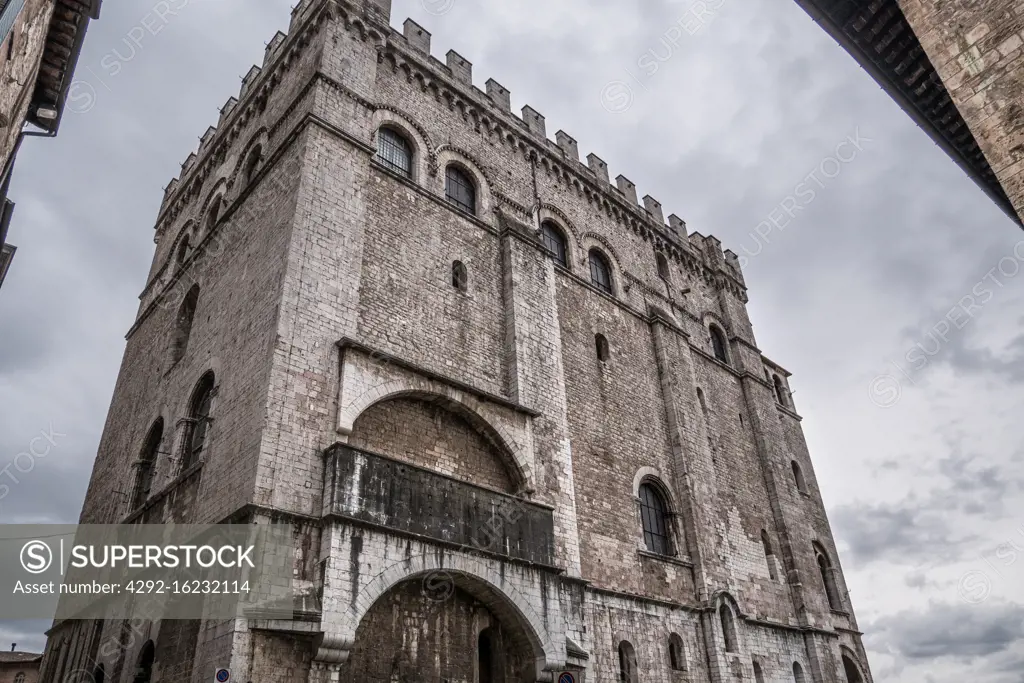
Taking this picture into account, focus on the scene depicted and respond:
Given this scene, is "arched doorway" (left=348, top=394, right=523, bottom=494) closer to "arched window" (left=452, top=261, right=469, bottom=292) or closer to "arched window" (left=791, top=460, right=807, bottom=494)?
"arched window" (left=452, top=261, right=469, bottom=292)

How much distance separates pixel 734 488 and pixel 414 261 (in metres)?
11.5

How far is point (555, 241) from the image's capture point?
58.9ft

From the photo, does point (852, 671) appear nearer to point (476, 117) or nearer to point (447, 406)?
point (447, 406)

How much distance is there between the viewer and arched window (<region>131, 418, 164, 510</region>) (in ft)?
44.8

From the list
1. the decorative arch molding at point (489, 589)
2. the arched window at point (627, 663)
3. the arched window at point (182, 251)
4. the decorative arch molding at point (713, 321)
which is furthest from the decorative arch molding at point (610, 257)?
the arched window at point (182, 251)

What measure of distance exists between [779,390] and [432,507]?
1902 centimetres

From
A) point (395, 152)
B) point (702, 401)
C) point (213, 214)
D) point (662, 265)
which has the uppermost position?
point (662, 265)

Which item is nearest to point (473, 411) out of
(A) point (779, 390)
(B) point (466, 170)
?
(B) point (466, 170)

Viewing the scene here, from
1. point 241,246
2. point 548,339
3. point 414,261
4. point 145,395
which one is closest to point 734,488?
point 548,339

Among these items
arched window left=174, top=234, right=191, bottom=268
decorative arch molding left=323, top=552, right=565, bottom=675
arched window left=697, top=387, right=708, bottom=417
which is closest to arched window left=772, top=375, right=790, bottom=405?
arched window left=697, top=387, right=708, bottom=417

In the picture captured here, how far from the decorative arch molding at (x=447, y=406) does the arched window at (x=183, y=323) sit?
20.0ft

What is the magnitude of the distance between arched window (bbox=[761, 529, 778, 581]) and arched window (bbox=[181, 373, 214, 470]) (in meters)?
14.7

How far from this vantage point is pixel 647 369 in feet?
59.6

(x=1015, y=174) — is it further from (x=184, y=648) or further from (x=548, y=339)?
(x=184, y=648)
